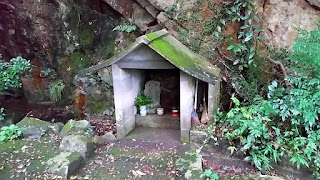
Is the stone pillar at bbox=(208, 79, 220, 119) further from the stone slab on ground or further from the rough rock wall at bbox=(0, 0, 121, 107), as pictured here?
the rough rock wall at bbox=(0, 0, 121, 107)

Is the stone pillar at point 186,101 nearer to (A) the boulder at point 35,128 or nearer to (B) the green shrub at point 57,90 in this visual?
(A) the boulder at point 35,128

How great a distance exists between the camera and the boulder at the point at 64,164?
4.51m

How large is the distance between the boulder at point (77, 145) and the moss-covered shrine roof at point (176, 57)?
140cm

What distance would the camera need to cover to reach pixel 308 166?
4.27 m

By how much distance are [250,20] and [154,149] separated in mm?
3404

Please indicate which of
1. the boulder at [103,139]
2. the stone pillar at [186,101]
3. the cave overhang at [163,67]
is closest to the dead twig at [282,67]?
the cave overhang at [163,67]

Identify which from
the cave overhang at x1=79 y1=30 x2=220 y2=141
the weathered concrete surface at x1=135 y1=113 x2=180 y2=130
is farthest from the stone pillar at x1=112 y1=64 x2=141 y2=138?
the weathered concrete surface at x1=135 y1=113 x2=180 y2=130

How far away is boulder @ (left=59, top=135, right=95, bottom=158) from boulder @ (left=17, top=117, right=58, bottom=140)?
1007 millimetres

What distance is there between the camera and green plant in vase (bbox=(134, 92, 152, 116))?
6406mm

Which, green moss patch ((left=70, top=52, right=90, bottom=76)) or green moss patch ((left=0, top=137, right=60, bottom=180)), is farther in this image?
green moss patch ((left=70, top=52, right=90, bottom=76))

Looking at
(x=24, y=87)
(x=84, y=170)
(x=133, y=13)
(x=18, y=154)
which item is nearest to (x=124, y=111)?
(x=84, y=170)

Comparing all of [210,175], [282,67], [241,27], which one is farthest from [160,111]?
[282,67]

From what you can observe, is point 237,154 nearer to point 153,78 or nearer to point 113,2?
point 153,78

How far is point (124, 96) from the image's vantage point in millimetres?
5926
